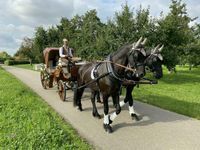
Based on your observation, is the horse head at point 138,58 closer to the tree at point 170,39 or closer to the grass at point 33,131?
the grass at point 33,131

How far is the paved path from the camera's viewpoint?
19.8ft

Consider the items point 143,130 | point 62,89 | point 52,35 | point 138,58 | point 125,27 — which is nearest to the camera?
point 138,58

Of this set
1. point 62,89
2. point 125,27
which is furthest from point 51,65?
point 125,27

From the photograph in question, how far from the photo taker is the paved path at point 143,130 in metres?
6.03

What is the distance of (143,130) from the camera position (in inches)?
279

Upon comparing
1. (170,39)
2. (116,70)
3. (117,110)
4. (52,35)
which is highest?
(52,35)

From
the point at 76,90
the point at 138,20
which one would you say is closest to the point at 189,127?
the point at 76,90

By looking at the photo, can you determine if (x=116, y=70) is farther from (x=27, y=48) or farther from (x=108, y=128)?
(x=27, y=48)

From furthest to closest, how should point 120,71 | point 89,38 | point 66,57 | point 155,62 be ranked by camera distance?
point 89,38
point 66,57
point 155,62
point 120,71

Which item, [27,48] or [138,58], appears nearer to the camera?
[138,58]

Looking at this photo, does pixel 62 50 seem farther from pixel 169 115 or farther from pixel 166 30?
pixel 166 30

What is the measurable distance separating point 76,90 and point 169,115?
3.05 meters

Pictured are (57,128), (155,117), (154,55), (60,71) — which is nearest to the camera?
(57,128)

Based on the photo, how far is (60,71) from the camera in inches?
439
